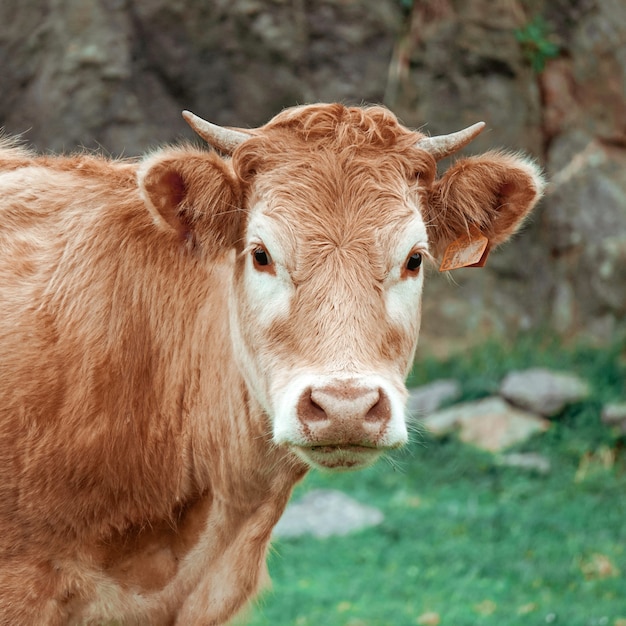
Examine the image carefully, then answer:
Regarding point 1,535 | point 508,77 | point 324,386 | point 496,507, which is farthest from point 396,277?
point 508,77

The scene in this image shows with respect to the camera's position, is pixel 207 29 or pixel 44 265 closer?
pixel 44 265

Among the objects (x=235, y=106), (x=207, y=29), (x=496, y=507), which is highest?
(x=207, y=29)

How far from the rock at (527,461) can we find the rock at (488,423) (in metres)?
0.14

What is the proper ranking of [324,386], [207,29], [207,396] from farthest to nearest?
[207,29]
[207,396]
[324,386]

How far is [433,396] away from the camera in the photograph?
10102mm

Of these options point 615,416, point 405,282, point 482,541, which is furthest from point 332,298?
point 615,416

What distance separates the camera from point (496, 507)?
8.38 metres

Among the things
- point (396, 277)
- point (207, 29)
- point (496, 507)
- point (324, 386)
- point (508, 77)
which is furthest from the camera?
point (508, 77)

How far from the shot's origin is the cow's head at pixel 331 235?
11.1 ft

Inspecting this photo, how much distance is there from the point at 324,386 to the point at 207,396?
1.10 m

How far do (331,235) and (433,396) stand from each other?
21.7 ft

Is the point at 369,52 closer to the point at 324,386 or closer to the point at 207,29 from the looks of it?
the point at 207,29

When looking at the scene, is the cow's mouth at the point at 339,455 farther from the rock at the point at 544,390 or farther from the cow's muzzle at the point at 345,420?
Answer: the rock at the point at 544,390

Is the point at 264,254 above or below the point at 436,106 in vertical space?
above
